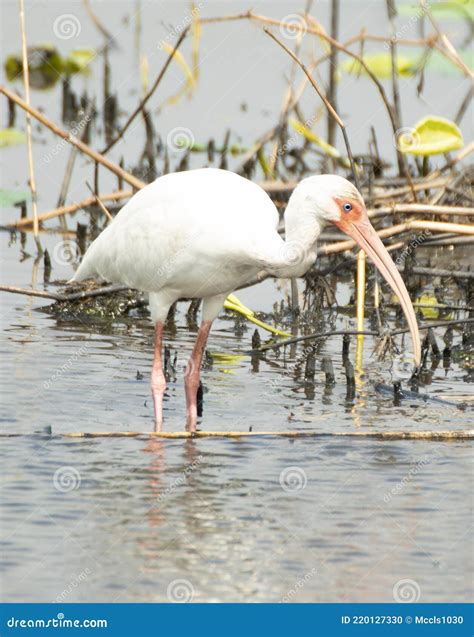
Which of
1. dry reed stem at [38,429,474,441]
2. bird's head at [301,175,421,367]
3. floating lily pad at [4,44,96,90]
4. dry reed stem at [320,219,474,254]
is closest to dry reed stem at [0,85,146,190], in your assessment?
dry reed stem at [320,219,474,254]

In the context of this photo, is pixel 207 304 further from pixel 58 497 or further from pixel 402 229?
pixel 58 497

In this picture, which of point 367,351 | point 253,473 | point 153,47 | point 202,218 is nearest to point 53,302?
point 367,351

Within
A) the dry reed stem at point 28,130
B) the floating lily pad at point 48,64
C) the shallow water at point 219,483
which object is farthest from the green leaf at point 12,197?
the floating lily pad at point 48,64

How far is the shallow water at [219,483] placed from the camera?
6.03m

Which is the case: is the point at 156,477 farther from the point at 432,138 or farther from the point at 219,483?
the point at 432,138

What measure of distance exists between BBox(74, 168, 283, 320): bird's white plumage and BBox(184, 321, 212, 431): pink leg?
183 millimetres

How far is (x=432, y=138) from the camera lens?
37.1 ft

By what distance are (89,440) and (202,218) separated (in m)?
1.41

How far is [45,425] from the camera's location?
8.02 meters

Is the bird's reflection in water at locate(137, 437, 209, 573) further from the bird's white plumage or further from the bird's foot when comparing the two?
the bird's white plumage

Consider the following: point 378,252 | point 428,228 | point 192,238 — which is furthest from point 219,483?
point 428,228

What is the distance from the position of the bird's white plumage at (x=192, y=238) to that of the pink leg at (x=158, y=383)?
0.16m

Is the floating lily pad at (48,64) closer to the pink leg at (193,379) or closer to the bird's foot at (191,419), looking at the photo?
the pink leg at (193,379)

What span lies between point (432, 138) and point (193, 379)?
373 cm
